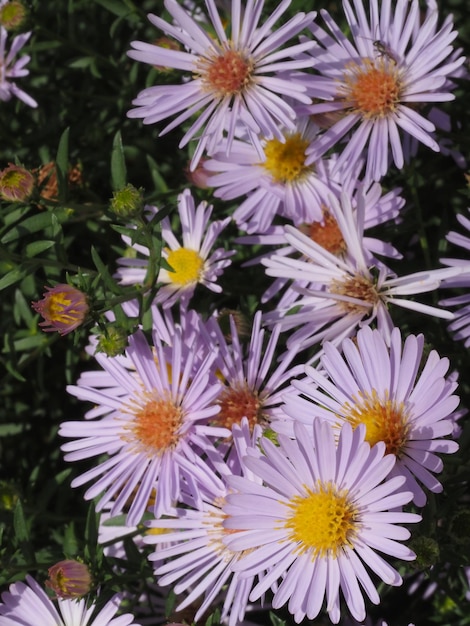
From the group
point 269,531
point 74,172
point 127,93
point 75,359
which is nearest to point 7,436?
point 75,359

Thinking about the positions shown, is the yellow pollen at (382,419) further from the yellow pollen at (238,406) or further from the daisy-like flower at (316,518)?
the yellow pollen at (238,406)

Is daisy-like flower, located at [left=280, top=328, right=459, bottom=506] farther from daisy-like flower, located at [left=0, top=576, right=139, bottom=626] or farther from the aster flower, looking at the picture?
daisy-like flower, located at [left=0, top=576, right=139, bottom=626]

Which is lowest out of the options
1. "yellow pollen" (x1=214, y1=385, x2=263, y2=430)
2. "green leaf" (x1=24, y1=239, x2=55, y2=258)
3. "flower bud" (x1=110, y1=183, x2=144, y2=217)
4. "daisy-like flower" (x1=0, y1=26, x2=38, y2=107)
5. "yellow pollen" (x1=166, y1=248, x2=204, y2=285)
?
"yellow pollen" (x1=214, y1=385, x2=263, y2=430)

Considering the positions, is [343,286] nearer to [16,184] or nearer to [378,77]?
[378,77]

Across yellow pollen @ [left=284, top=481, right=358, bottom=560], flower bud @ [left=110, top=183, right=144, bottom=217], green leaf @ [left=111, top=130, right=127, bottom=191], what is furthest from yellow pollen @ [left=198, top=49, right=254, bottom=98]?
yellow pollen @ [left=284, top=481, right=358, bottom=560]

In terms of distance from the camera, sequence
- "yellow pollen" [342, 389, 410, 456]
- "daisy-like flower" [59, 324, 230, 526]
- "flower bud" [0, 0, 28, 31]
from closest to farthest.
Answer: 1. "yellow pollen" [342, 389, 410, 456]
2. "daisy-like flower" [59, 324, 230, 526]
3. "flower bud" [0, 0, 28, 31]

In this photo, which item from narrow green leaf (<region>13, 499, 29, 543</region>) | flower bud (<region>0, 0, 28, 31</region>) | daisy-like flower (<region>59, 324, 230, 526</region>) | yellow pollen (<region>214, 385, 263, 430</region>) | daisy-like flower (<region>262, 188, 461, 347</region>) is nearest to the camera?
daisy-like flower (<region>262, 188, 461, 347</region>)

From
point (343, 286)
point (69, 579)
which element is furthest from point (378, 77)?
point (69, 579)

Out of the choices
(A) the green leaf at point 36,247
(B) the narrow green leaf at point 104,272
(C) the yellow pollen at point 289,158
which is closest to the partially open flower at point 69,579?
(B) the narrow green leaf at point 104,272
